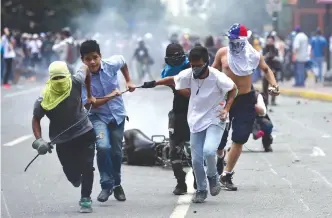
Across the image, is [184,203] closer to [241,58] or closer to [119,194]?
[119,194]

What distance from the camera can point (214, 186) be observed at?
32.7 ft

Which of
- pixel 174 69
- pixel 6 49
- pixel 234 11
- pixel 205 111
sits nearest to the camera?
pixel 205 111

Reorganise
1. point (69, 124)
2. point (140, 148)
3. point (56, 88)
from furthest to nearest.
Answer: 1. point (140, 148)
2. point (69, 124)
3. point (56, 88)

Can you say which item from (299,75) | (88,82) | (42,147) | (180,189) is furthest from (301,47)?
(42,147)

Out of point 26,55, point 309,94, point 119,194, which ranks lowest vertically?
point 26,55

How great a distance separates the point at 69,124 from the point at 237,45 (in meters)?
2.21

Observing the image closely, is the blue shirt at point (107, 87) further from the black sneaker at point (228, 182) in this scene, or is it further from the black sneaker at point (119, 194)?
the black sneaker at point (228, 182)

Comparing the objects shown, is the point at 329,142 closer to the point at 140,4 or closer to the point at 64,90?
the point at 64,90

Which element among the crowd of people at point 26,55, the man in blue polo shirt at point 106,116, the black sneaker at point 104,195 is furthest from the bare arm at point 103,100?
the crowd of people at point 26,55

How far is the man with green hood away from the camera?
928 cm

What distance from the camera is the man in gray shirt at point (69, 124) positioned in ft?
30.5

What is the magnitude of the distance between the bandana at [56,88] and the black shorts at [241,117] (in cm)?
204

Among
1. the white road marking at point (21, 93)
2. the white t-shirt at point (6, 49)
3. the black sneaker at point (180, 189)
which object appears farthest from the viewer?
the white t-shirt at point (6, 49)

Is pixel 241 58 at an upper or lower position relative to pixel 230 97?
upper
